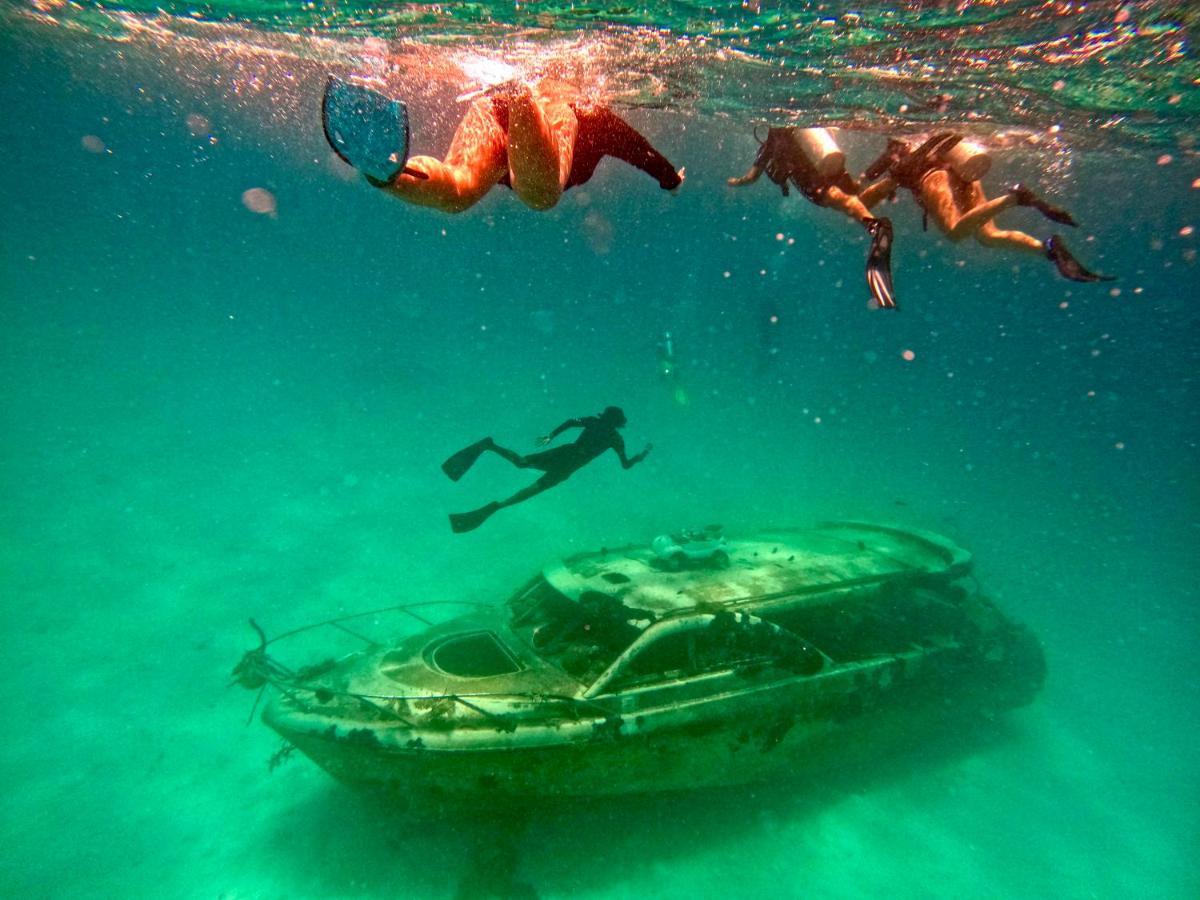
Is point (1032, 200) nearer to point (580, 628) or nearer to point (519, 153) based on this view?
point (519, 153)

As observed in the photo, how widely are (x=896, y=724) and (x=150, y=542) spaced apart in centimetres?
1976

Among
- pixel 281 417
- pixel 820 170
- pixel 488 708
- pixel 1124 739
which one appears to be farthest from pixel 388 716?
pixel 281 417

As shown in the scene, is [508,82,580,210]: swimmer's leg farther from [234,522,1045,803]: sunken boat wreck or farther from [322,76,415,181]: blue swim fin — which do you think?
[234,522,1045,803]: sunken boat wreck

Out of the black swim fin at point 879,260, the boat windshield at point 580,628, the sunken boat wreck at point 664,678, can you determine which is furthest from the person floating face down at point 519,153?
the boat windshield at point 580,628

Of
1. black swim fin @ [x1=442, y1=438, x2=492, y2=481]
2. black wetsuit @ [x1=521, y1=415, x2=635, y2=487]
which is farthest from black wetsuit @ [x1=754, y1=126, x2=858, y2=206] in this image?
black swim fin @ [x1=442, y1=438, x2=492, y2=481]

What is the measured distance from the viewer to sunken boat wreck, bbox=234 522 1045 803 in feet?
16.8

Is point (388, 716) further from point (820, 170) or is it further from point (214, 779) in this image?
point (820, 170)

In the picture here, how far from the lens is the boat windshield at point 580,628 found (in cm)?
587

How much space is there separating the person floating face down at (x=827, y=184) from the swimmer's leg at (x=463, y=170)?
10.8 ft

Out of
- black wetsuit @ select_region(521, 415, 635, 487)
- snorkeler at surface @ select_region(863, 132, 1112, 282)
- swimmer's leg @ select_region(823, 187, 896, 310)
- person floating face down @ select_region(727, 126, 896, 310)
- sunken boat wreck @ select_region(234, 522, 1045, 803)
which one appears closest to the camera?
swimmer's leg @ select_region(823, 187, 896, 310)

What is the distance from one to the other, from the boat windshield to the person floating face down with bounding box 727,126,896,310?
424 cm

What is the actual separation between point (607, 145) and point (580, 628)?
535cm

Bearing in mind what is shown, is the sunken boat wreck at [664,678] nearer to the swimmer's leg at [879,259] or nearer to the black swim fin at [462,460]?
the black swim fin at [462,460]

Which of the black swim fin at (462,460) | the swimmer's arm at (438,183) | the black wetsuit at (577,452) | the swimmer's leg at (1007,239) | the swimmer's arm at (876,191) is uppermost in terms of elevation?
the swimmer's arm at (876,191)
